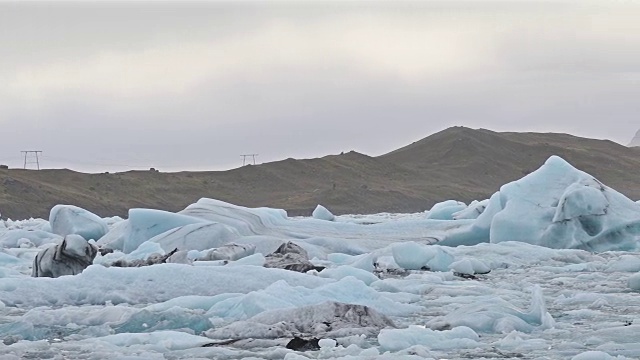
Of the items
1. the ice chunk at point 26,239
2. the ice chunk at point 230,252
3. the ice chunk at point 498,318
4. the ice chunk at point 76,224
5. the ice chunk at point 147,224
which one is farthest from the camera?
the ice chunk at point 76,224

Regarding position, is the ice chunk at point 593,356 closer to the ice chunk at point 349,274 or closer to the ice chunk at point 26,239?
the ice chunk at point 349,274

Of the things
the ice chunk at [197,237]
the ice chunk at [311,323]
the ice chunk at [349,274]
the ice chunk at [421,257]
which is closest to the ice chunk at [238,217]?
the ice chunk at [197,237]

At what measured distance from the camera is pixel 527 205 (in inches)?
669

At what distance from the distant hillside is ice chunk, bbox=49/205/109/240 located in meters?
20.2

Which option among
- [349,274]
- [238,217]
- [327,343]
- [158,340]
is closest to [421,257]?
[349,274]

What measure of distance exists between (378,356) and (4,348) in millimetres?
2908

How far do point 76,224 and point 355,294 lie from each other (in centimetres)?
1334

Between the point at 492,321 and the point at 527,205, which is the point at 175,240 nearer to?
the point at 527,205

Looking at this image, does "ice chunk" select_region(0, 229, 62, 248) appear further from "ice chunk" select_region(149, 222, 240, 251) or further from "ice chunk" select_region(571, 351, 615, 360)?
"ice chunk" select_region(571, 351, 615, 360)

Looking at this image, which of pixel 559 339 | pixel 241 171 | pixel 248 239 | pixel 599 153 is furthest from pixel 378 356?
pixel 599 153

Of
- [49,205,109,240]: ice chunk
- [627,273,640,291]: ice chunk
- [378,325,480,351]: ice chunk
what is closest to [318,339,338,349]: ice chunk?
[378,325,480,351]: ice chunk

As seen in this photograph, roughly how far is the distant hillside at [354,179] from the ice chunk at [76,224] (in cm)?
2019

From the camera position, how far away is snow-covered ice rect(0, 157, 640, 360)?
721 centimetres

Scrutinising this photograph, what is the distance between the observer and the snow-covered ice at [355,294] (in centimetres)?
721
